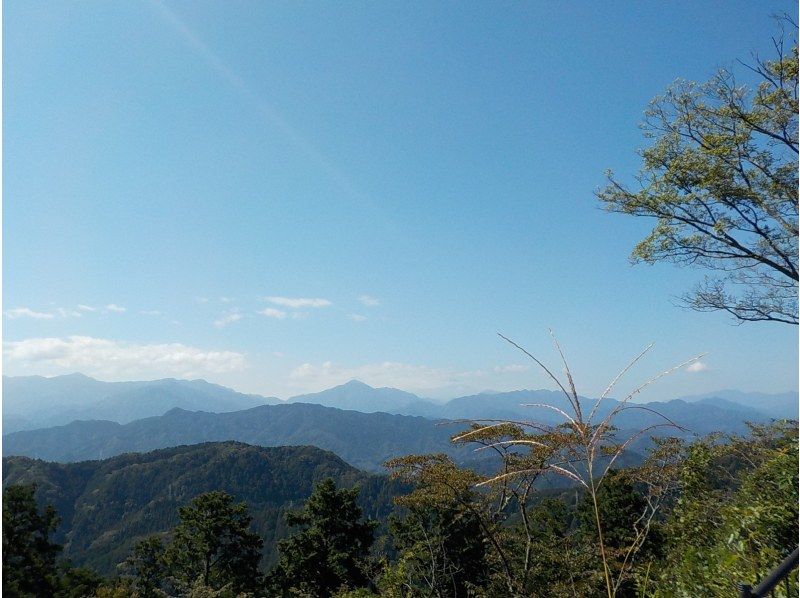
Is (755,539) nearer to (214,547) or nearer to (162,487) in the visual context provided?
(214,547)

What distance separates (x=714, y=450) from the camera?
1274 cm

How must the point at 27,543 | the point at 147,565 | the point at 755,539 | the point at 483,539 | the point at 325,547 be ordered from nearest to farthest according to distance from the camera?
the point at 755,539, the point at 27,543, the point at 483,539, the point at 147,565, the point at 325,547

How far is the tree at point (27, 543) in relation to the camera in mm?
13766

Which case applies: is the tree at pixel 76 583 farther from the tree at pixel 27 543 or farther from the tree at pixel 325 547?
the tree at pixel 325 547

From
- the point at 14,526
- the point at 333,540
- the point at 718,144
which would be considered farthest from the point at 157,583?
the point at 718,144

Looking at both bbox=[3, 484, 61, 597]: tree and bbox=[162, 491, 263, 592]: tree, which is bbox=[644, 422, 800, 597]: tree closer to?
bbox=[3, 484, 61, 597]: tree

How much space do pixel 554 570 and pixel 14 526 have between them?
18.9 m

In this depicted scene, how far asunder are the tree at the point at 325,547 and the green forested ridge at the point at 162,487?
113 m

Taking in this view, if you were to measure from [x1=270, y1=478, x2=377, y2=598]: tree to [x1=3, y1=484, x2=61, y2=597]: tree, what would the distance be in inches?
489

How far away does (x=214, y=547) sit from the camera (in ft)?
83.9

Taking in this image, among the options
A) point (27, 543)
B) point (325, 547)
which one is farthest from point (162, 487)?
point (27, 543)

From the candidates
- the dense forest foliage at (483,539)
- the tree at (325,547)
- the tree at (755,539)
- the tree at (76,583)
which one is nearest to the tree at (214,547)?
the dense forest foliage at (483,539)

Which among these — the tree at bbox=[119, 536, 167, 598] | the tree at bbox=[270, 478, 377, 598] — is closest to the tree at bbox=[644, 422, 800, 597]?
the tree at bbox=[270, 478, 377, 598]

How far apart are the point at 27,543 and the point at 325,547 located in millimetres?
14697
